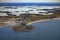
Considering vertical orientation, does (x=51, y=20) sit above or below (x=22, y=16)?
below

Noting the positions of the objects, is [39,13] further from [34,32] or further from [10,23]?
[10,23]

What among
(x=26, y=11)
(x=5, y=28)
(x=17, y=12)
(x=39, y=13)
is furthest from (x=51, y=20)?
(x=5, y=28)

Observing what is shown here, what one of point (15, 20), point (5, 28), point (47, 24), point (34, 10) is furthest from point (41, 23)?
point (5, 28)

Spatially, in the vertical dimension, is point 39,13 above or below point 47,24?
above

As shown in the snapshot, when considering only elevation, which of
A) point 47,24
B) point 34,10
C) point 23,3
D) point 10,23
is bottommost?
point 47,24

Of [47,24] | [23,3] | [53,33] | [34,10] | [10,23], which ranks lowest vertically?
[53,33]

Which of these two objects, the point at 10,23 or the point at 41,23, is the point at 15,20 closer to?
the point at 10,23
